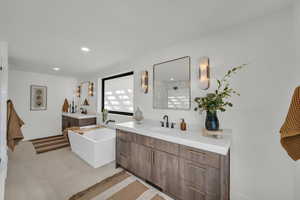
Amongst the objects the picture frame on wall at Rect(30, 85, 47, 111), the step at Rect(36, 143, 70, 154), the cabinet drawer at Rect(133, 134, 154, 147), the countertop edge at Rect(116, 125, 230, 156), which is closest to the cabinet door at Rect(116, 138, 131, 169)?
the cabinet drawer at Rect(133, 134, 154, 147)

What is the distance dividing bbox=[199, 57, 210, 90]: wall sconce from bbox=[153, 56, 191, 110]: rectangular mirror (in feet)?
0.74

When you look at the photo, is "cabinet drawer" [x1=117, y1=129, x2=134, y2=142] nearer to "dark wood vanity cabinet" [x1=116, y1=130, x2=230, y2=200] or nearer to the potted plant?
"dark wood vanity cabinet" [x1=116, y1=130, x2=230, y2=200]

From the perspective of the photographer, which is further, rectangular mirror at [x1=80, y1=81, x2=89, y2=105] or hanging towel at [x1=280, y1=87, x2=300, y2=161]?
rectangular mirror at [x1=80, y1=81, x2=89, y2=105]

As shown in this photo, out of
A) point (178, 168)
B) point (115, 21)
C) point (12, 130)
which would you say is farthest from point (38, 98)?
point (178, 168)

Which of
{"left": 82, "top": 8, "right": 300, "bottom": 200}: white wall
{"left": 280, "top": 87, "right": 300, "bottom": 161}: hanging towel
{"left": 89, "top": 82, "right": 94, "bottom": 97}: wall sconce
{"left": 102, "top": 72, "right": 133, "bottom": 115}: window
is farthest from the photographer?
{"left": 89, "top": 82, "right": 94, "bottom": 97}: wall sconce

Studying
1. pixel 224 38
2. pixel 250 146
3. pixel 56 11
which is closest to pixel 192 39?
pixel 224 38

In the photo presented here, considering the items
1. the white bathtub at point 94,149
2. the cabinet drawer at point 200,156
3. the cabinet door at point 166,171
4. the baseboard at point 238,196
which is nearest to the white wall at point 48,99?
the white bathtub at point 94,149

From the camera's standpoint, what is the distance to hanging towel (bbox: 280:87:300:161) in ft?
2.54

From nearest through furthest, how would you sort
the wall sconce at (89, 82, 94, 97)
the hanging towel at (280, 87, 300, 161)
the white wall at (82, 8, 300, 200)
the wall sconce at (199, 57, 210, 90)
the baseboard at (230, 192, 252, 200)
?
the hanging towel at (280, 87, 300, 161), the white wall at (82, 8, 300, 200), the baseboard at (230, 192, 252, 200), the wall sconce at (199, 57, 210, 90), the wall sconce at (89, 82, 94, 97)

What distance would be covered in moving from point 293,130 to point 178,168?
1.16m

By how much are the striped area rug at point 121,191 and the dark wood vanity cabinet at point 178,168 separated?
0.11 meters

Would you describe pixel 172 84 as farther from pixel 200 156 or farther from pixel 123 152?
pixel 123 152

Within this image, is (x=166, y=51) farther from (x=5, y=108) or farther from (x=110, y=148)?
(x=5, y=108)

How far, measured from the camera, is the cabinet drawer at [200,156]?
1227 mm
